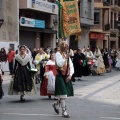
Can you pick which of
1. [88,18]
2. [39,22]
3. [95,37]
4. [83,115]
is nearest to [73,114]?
[83,115]

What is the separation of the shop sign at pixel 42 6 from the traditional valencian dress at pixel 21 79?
19.2 metres

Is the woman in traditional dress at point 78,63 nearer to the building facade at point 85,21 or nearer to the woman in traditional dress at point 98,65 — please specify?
the woman in traditional dress at point 98,65

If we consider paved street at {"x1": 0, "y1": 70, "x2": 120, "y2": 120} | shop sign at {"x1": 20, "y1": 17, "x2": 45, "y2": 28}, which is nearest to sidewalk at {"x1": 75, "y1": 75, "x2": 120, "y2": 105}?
paved street at {"x1": 0, "y1": 70, "x2": 120, "y2": 120}

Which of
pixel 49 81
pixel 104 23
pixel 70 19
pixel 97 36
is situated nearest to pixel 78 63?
pixel 70 19

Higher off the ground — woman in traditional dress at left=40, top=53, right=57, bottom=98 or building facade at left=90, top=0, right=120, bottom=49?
building facade at left=90, top=0, right=120, bottom=49

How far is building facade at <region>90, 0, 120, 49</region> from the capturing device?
55.1 metres

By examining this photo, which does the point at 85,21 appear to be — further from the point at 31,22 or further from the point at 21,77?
the point at 21,77

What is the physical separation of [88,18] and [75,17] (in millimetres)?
18541

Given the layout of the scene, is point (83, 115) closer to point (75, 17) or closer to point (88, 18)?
point (75, 17)

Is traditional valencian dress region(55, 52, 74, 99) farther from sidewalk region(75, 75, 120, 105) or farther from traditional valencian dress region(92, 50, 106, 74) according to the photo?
traditional valencian dress region(92, 50, 106, 74)

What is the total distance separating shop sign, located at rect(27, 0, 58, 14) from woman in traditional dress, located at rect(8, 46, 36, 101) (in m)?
19.2

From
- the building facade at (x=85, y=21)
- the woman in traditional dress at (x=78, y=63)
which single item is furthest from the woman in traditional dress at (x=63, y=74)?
the building facade at (x=85, y=21)

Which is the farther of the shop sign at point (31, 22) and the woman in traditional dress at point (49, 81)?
the shop sign at point (31, 22)

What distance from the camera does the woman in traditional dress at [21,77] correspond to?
47.2ft
